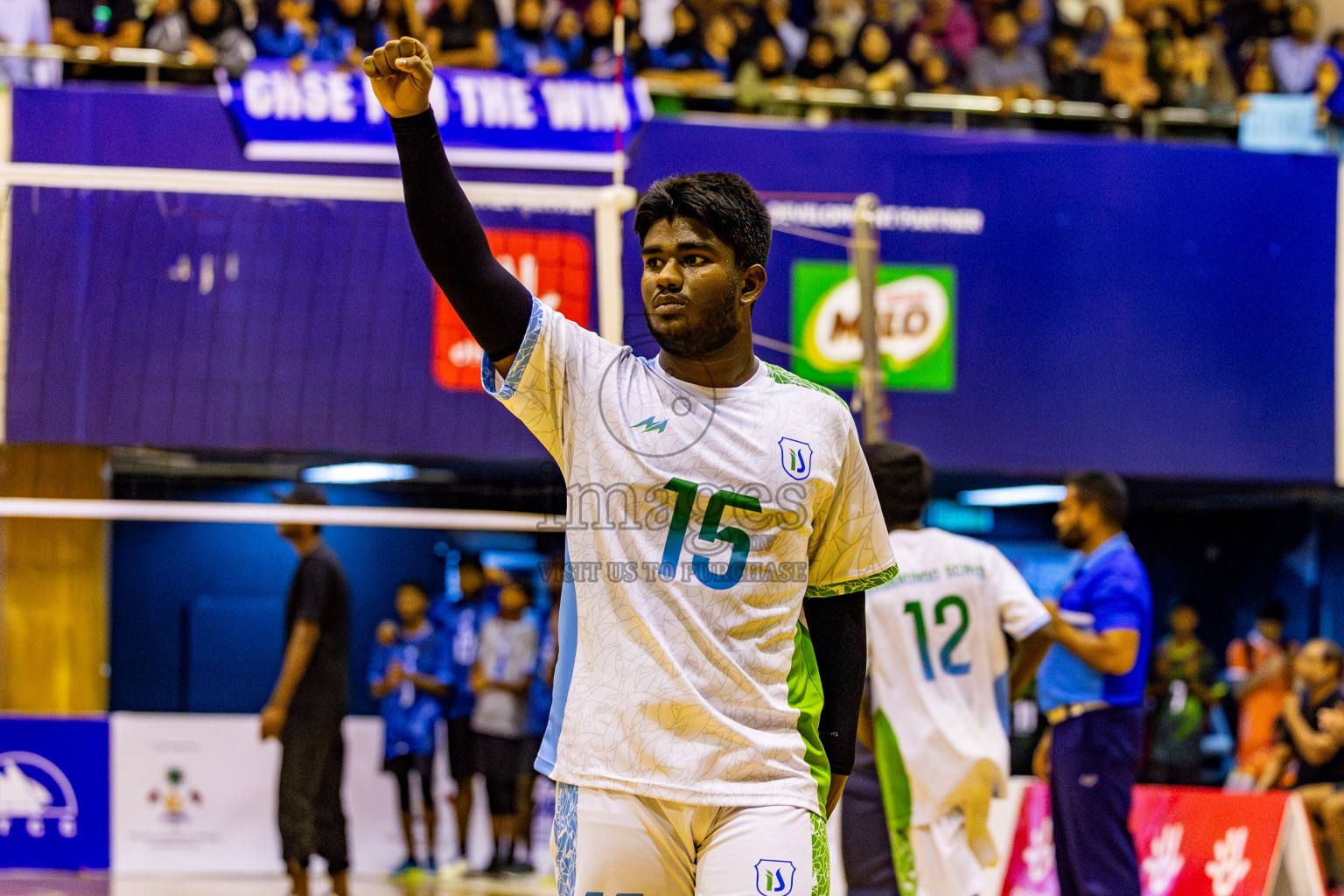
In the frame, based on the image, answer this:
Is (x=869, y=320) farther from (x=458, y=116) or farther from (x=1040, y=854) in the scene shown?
(x=458, y=116)

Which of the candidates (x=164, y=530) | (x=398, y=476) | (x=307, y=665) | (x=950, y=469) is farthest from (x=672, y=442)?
(x=164, y=530)

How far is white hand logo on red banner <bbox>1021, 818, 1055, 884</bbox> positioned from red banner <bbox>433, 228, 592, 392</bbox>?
15.0ft

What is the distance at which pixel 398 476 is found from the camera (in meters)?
11.9

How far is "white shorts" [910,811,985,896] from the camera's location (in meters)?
4.45

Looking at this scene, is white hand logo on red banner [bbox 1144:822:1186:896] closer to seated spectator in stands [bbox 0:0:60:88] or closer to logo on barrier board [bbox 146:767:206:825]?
logo on barrier board [bbox 146:767:206:825]

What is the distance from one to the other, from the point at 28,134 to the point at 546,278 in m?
3.62

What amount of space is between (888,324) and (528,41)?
142 inches

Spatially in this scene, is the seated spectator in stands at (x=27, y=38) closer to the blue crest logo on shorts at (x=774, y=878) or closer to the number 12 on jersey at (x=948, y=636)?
the number 12 on jersey at (x=948, y=636)

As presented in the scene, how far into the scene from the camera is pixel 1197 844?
6949 millimetres

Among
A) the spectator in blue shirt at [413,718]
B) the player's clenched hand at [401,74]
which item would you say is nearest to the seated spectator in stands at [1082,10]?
the spectator in blue shirt at [413,718]

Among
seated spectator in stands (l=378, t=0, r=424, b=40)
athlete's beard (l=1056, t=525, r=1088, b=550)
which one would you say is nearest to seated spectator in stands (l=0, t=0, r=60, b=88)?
seated spectator in stands (l=378, t=0, r=424, b=40)

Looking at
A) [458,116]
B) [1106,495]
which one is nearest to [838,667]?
[1106,495]

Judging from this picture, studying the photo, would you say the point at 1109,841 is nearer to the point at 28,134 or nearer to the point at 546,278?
the point at 546,278

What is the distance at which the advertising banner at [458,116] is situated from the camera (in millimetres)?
9969
